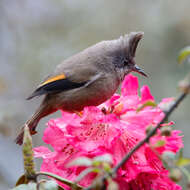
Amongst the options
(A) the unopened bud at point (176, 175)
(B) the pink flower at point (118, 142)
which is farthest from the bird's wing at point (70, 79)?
(A) the unopened bud at point (176, 175)

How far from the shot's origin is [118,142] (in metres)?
1.98

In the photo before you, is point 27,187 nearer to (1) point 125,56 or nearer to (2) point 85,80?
(2) point 85,80

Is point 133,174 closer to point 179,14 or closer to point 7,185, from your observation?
point 7,185

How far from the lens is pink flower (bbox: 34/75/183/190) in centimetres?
187

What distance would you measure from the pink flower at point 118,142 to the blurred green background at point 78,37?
3235 millimetres

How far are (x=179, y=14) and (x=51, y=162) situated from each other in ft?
14.5

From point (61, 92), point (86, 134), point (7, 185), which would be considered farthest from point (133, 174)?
point (7, 185)

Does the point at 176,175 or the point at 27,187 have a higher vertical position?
the point at 176,175

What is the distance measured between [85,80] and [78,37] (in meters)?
3.32

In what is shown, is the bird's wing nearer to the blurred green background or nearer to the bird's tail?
the bird's tail

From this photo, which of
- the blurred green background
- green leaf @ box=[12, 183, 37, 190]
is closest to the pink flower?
green leaf @ box=[12, 183, 37, 190]

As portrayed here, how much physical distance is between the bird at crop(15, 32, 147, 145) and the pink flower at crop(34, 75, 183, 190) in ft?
2.40

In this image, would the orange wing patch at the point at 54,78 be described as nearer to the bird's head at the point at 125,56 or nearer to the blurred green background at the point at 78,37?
the bird's head at the point at 125,56

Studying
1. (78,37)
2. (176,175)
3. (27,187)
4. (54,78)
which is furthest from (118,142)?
(78,37)
